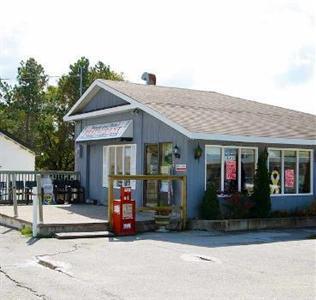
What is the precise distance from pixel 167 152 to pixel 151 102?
199cm

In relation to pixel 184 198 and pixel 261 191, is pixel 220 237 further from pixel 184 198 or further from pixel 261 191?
pixel 261 191

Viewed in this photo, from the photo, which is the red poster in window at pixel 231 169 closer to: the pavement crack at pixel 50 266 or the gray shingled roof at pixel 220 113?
the gray shingled roof at pixel 220 113

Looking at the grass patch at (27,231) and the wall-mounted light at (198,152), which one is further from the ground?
the wall-mounted light at (198,152)

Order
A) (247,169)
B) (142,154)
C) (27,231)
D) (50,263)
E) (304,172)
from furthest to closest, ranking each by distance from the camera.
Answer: (304,172)
(142,154)
(247,169)
(27,231)
(50,263)

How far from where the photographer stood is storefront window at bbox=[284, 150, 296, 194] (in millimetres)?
19266

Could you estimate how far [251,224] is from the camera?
17094 millimetres

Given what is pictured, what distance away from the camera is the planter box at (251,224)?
16391 millimetres

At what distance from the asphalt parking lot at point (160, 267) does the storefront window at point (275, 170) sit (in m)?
3.95

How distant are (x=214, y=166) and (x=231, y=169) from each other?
0.66m

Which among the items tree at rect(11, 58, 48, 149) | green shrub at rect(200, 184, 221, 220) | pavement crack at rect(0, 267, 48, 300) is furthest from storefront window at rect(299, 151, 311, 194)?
tree at rect(11, 58, 48, 149)

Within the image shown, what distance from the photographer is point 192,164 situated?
56.0 feet

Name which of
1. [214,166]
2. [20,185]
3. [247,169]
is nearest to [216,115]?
[247,169]

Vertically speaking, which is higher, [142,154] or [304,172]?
[142,154]

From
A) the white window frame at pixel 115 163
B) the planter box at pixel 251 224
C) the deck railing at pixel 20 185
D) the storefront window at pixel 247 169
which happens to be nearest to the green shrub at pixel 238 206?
the planter box at pixel 251 224
